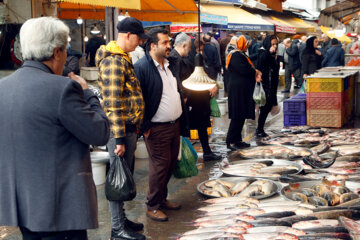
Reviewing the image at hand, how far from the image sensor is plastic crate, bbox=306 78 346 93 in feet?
36.3

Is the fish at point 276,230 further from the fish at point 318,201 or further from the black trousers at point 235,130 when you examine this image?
the black trousers at point 235,130

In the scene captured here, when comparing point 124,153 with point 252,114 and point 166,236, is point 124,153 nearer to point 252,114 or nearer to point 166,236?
point 166,236

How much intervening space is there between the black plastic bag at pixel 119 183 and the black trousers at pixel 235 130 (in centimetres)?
478

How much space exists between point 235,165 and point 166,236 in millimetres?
2594

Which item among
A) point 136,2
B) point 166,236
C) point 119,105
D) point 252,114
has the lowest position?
point 166,236

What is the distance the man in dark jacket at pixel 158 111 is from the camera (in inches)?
207

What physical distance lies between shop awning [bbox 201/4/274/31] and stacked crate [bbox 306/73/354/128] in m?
8.67

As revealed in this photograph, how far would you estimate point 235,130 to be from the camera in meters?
9.03

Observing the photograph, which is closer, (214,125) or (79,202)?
(79,202)

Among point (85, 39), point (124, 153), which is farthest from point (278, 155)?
A: point (85, 39)

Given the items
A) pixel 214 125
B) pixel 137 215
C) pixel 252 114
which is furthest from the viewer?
pixel 214 125

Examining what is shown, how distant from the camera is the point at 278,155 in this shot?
8.08 metres

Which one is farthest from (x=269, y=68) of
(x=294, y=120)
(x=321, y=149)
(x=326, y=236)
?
(x=326, y=236)

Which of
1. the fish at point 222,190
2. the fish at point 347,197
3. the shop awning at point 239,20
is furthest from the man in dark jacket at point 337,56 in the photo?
the fish at point 347,197
